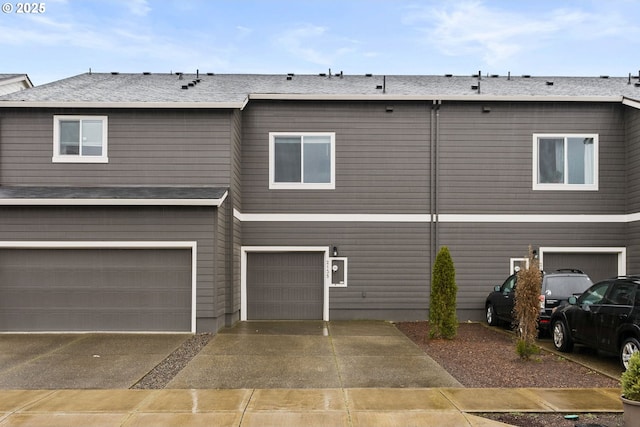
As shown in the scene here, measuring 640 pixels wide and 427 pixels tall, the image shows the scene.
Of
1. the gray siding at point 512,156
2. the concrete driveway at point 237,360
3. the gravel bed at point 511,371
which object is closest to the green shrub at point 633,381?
the gravel bed at point 511,371

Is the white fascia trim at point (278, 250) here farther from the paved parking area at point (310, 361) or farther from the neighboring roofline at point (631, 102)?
the neighboring roofline at point (631, 102)

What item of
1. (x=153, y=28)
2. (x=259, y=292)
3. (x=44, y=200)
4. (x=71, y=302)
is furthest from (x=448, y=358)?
(x=153, y=28)

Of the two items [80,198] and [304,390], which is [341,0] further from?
[304,390]

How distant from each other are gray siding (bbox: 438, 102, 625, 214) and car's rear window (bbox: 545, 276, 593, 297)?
3634mm

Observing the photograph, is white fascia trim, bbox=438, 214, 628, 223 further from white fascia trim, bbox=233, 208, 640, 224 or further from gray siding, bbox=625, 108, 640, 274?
gray siding, bbox=625, 108, 640, 274

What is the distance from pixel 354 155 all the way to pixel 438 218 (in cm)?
289

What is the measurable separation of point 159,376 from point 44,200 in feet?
20.1

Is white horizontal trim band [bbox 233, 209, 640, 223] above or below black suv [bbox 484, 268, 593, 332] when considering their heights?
above

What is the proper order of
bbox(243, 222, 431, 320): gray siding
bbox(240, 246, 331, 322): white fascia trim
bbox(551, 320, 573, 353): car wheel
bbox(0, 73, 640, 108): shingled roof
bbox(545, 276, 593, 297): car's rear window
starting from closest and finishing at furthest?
bbox(551, 320, 573, 353): car wheel, bbox(545, 276, 593, 297): car's rear window, bbox(0, 73, 640, 108): shingled roof, bbox(240, 246, 331, 322): white fascia trim, bbox(243, 222, 431, 320): gray siding

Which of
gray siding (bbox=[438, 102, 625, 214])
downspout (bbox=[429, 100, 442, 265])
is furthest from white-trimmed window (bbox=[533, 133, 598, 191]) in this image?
downspout (bbox=[429, 100, 442, 265])

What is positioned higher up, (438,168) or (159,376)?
(438,168)

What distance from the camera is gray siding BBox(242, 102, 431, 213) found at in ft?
51.8

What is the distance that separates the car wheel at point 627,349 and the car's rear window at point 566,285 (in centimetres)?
325

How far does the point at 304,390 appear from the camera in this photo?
26.3 ft
